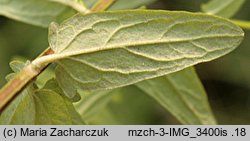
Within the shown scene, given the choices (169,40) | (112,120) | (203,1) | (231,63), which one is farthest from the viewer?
(231,63)

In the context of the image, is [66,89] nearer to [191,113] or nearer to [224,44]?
[224,44]

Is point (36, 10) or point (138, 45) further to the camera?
point (36, 10)

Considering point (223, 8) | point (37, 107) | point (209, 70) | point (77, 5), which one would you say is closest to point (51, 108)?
point (37, 107)

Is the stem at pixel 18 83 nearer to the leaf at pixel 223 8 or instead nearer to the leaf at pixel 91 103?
the leaf at pixel 91 103

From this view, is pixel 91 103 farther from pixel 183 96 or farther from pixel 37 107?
pixel 37 107

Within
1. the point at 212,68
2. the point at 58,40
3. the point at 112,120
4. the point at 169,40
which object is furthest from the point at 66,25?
the point at 212,68

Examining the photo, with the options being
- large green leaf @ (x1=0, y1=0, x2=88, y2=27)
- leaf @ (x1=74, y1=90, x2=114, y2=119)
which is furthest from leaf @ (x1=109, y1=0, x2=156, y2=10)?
leaf @ (x1=74, y1=90, x2=114, y2=119)

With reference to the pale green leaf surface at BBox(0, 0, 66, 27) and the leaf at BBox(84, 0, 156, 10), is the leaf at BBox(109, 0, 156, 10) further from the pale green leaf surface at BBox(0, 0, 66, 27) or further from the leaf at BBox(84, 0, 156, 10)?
the pale green leaf surface at BBox(0, 0, 66, 27)

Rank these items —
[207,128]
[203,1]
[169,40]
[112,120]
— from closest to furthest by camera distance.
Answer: [169,40]
[207,128]
[112,120]
[203,1]
